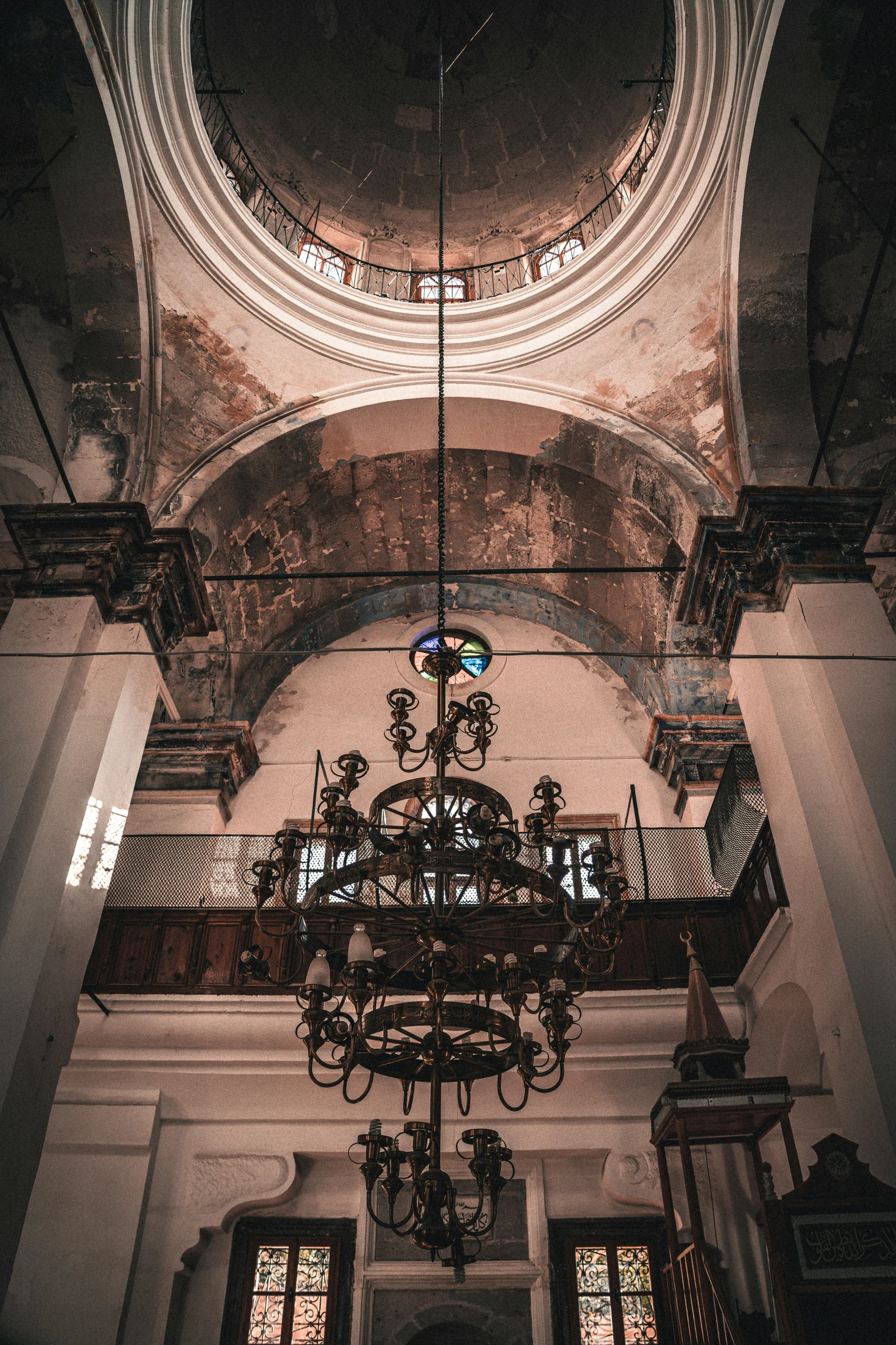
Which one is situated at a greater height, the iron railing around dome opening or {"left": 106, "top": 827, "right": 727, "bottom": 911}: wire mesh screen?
the iron railing around dome opening

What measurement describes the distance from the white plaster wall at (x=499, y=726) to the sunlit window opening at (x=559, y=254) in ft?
14.5

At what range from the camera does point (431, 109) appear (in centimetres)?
1152

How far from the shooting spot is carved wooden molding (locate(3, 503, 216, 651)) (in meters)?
6.91

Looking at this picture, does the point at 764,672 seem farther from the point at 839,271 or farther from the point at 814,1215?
the point at 839,271

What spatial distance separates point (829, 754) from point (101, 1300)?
20.0 ft

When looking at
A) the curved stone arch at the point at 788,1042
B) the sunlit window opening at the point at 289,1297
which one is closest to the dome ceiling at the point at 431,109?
the curved stone arch at the point at 788,1042

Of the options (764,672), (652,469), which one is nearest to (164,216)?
(652,469)

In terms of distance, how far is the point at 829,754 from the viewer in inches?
233

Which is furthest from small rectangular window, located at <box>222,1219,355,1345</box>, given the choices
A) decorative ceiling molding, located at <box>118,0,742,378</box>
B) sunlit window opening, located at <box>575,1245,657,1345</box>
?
decorative ceiling molding, located at <box>118,0,742,378</box>

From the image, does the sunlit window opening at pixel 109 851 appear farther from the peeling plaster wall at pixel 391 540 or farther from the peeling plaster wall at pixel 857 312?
the peeling plaster wall at pixel 857 312

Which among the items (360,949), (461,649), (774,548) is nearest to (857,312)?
(774,548)

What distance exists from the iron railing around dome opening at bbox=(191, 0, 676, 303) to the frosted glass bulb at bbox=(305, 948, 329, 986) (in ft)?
24.9

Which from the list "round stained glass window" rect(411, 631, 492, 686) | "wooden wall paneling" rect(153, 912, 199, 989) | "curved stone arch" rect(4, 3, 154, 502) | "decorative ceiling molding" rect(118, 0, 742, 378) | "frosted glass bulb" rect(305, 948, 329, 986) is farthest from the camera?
"round stained glass window" rect(411, 631, 492, 686)

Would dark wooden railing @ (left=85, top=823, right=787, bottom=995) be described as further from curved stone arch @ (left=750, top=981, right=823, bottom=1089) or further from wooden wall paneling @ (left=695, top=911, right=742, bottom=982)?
curved stone arch @ (left=750, top=981, right=823, bottom=1089)
